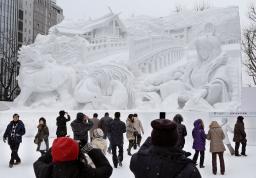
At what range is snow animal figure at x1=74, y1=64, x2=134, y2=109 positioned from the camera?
62.7 feet

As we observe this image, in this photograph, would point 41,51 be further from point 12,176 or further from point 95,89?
point 12,176

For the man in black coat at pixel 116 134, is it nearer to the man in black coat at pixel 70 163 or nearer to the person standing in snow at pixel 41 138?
the person standing in snow at pixel 41 138

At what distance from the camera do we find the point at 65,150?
2783mm

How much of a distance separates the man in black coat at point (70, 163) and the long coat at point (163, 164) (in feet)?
0.83

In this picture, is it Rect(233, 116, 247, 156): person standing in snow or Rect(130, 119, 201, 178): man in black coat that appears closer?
Rect(130, 119, 201, 178): man in black coat

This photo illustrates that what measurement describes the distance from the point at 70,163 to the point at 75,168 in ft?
0.15

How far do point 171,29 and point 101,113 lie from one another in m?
8.20

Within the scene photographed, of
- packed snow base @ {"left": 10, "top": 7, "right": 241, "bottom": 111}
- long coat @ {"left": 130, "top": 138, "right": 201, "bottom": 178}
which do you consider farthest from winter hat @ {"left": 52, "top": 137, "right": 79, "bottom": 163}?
packed snow base @ {"left": 10, "top": 7, "right": 241, "bottom": 111}

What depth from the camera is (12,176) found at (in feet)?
27.6

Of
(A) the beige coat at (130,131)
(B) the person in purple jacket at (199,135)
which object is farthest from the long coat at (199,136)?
(A) the beige coat at (130,131)

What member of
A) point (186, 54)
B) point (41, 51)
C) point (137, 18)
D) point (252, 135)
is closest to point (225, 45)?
point (186, 54)

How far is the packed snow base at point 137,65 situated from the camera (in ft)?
61.2

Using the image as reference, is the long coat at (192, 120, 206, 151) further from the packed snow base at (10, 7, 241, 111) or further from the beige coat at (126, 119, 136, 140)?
the packed snow base at (10, 7, 241, 111)

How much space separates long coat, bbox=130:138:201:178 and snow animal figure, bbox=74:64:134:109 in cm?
1595
